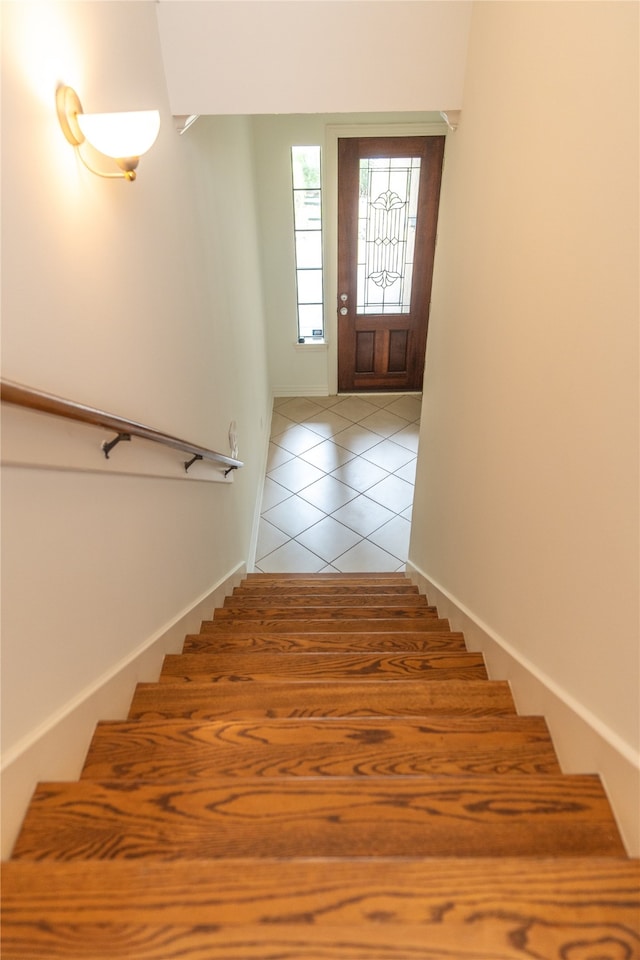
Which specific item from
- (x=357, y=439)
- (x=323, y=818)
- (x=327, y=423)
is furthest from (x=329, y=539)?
(x=323, y=818)

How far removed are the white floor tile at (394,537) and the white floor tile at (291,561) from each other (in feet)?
1.51

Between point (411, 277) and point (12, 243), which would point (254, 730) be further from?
point (411, 277)

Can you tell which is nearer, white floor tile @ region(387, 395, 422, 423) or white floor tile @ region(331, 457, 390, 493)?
white floor tile @ region(331, 457, 390, 493)

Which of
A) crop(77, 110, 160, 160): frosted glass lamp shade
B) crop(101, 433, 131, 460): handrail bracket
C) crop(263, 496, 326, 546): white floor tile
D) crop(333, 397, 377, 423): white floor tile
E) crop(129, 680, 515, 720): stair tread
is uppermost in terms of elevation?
crop(77, 110, 160, 160): frosted glass lamp shade

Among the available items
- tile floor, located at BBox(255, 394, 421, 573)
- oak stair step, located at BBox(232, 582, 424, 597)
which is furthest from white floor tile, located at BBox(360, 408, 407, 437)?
oak stair step, located at BBox(232, 582, 424, 597)

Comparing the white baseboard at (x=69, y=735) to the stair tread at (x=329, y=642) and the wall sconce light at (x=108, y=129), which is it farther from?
the wall sconce light at (x=108, y=129)

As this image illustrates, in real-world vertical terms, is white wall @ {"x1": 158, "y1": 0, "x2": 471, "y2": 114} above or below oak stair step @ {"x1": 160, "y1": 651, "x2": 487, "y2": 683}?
above

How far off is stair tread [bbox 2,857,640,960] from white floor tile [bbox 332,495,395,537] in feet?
10.7

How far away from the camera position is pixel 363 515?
435 cm

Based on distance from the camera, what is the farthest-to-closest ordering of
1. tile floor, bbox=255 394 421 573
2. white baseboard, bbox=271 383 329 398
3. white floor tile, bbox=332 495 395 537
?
white baseboard, bbox=271 383 329 398 → white floor tile, bbox=332 495 395 537 → tile floor, bbox=255 394 421 573

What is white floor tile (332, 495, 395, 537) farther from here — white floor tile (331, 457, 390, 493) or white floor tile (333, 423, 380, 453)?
white floor tile (333, 423, 380, 453)

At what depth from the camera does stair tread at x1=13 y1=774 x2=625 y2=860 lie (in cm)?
108

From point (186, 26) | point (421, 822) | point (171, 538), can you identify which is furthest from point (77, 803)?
point (186, 26)

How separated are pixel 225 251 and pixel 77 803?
9.13 ft
